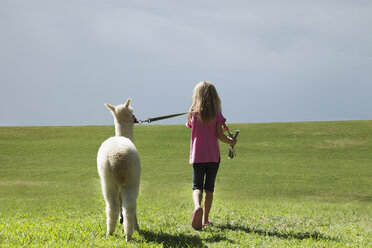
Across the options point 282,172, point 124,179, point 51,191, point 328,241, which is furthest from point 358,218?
point 51,191

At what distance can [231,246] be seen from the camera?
5520mm

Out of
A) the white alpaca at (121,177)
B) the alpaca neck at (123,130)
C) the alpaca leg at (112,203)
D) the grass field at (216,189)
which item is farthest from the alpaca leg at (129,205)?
the alpaca neck at (123,130)

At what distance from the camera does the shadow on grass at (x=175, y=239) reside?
5535 millimetres

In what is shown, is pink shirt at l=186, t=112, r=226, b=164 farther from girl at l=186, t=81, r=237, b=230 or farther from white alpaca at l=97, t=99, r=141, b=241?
white alpaca at l=97, t=99, r=141, b=241

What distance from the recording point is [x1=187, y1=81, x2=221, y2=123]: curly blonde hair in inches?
242

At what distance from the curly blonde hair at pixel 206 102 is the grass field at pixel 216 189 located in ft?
6.71

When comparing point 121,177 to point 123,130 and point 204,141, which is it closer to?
point 123,130

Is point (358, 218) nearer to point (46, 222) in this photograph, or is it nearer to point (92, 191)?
point (46, 222)

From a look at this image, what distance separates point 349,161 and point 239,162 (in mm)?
6483

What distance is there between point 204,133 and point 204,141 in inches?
5.6

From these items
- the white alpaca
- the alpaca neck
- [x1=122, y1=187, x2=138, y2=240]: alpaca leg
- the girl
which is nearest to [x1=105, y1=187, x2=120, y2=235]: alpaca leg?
the white alpaca

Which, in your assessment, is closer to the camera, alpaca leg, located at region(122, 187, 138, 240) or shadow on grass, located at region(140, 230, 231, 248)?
alpaca leg, located at region(122, 187, 138, 240)

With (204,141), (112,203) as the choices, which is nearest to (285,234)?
(204,141)

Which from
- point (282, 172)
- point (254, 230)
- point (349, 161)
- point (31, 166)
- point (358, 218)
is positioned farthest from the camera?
point (349, 161)
